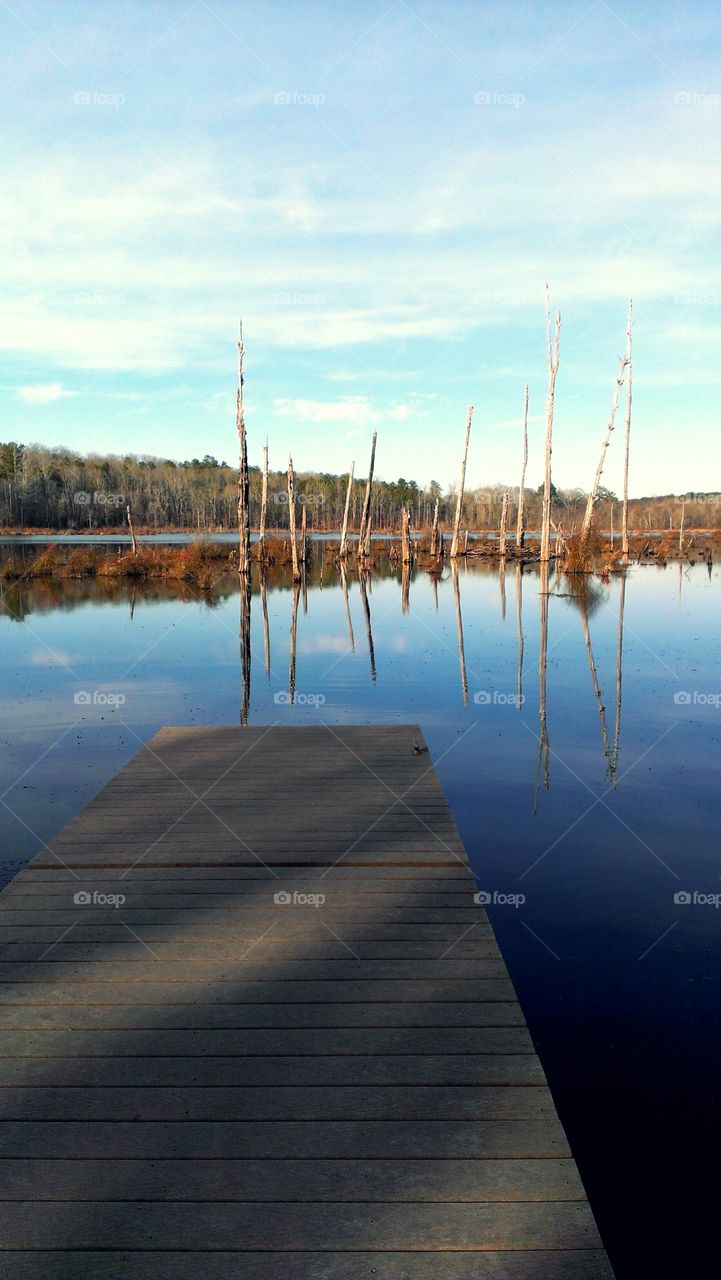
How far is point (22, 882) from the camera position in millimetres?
5691

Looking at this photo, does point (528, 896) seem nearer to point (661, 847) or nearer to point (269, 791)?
point (661, 847)

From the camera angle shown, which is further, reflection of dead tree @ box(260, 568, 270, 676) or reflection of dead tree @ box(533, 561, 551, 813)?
reflection of dead tree @ box(260, 568, 270, 676)

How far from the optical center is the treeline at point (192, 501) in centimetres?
11600

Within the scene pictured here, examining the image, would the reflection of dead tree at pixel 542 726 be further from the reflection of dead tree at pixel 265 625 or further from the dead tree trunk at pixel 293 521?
the dead tree trunk at pixel 293 521

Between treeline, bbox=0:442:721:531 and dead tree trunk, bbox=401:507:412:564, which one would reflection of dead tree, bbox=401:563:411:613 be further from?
treeline, bbox=0:442:721:531

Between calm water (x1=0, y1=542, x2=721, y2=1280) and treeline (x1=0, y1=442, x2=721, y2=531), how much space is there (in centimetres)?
8076

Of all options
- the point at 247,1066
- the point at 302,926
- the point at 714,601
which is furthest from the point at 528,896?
the point at 714,601

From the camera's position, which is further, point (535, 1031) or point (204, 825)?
point (204, 825)

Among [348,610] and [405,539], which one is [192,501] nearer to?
[405,539]

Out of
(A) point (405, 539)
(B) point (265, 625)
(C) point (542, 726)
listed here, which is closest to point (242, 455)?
(B) point (265, 625)

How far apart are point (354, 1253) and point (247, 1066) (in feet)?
3.56

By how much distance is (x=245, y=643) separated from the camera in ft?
63.4

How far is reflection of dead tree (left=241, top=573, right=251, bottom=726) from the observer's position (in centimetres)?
1316

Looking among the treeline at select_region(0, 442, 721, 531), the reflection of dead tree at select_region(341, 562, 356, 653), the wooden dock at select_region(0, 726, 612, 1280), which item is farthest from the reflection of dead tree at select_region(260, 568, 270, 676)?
the treeline at select_region(0, 442, 721, 531)
